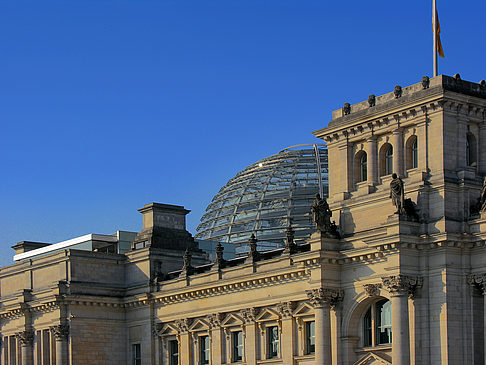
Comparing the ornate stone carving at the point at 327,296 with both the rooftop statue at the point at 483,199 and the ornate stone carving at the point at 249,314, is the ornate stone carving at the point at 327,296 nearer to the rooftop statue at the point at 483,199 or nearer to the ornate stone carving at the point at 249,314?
the rooftop statue at the point at 483,199

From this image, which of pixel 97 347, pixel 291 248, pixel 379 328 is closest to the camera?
pixel 379 328

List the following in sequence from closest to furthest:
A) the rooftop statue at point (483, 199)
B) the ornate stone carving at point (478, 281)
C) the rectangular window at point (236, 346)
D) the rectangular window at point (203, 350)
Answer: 1. the ornate stone carving at point (478, 281)
2. the rooftop statue at point (483, 199)
3. the rectangular window at point (236, 346)
4. the rectangular window at point (203, 350)

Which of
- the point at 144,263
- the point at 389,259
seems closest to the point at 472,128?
the point at 389,259

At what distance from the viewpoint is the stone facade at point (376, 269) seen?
54.5 metres

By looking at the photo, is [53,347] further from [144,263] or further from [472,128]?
[472,128]

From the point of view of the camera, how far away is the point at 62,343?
7731 centimetres

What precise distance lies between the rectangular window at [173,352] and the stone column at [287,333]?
41.1ft

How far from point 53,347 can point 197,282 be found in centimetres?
1301

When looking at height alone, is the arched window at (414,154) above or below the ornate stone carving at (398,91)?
below

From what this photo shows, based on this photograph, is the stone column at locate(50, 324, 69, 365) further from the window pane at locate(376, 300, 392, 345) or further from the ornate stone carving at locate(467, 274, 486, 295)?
the ornate stone carving at locate(467, 274, 486, 295)

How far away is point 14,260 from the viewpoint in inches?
3536

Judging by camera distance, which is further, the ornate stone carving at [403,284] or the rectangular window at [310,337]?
the rectangular window at [310,337]

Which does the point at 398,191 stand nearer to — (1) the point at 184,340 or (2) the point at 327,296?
(2) the point at 327,296

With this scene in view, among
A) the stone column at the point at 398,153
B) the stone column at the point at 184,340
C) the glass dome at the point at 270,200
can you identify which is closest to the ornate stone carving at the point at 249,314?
the stone column at the point at 184,340
